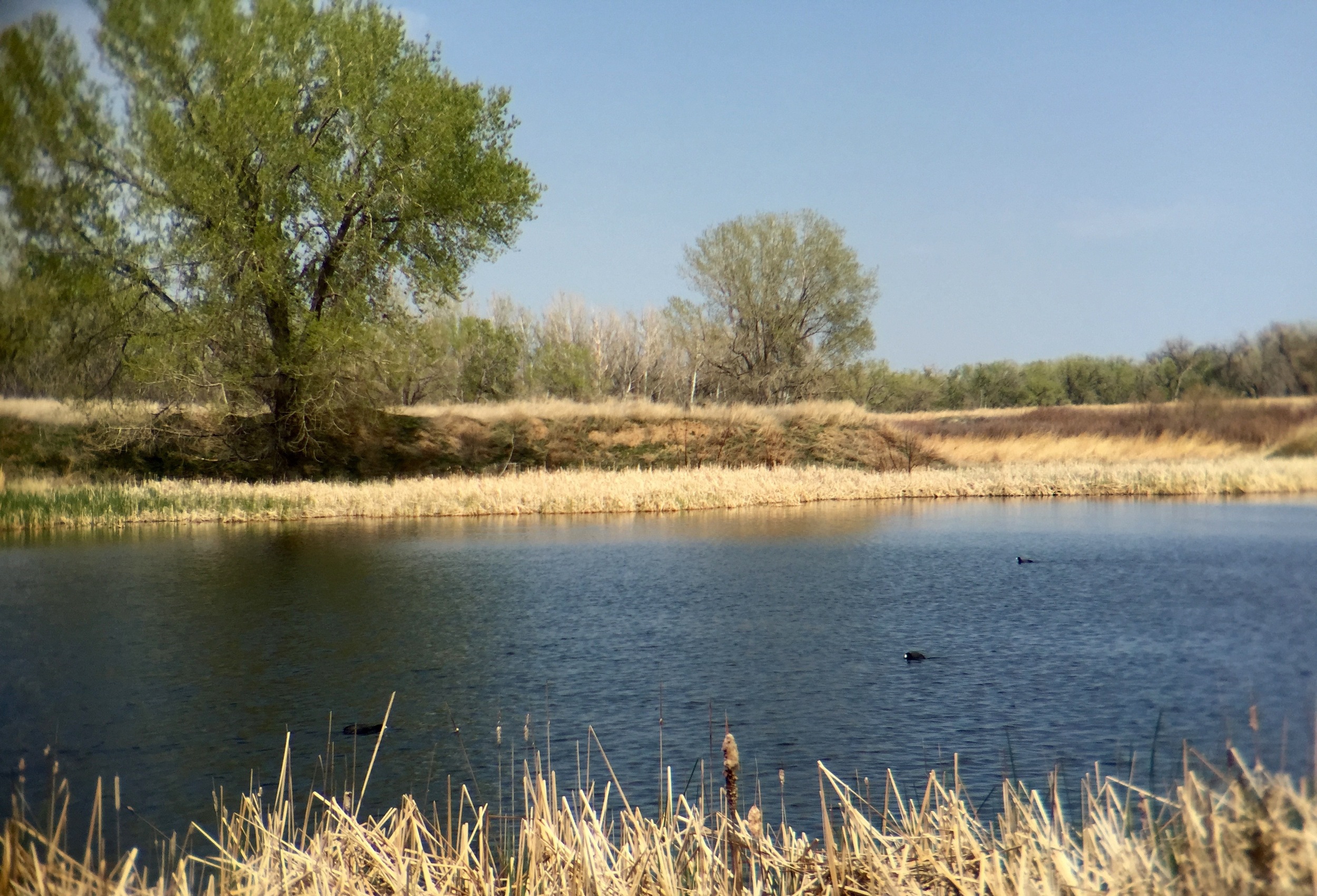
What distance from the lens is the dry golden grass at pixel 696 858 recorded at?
3.32 m

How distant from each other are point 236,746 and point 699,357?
50.6 meters

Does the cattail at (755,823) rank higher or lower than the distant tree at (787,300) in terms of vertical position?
lower

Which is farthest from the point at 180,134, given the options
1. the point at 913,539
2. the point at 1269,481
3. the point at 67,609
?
the point at 1269,481

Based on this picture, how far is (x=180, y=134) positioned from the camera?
26.1 metres

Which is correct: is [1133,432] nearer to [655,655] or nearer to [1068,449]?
[1068,449]

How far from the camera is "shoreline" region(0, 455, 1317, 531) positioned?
25422 mm

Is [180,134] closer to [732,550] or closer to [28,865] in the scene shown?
[732,550]

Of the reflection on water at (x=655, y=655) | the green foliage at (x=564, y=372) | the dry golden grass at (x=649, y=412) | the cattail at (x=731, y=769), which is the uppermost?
the green foliage at (x=564, y=372)

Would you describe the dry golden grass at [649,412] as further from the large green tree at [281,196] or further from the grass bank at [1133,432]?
the large green tree at [281,196]

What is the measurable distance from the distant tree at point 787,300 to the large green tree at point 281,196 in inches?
1000

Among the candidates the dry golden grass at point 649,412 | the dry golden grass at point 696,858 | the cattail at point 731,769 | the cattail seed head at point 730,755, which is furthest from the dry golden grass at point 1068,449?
the cattail seed head at point 730,755

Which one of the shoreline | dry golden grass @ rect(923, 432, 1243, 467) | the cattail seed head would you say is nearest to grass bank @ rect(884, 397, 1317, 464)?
dry golden grass @ rect(923, 432, 1243, 467)

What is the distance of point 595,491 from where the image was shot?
28.4 m

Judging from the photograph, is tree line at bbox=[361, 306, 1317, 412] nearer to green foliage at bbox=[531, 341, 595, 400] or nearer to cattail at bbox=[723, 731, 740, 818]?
green foliage at bbox=[531, 341, 595, 400]
